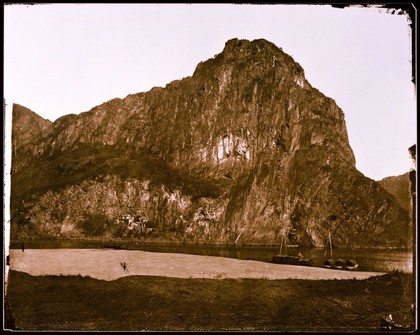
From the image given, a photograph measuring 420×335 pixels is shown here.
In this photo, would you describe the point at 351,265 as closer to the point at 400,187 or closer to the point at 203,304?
the point at 400,187

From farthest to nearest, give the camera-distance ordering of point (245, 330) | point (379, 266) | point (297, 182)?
point (297, 182), point (379, 266), point (245, 330)

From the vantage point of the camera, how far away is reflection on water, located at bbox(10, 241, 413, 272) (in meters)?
15.3

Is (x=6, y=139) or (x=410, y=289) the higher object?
(x=6, y=139)

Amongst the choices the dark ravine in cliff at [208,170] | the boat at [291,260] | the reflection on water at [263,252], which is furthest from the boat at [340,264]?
the dark ravine in cliff at [208,170]

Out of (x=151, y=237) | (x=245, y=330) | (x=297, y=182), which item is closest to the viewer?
(x=245, y=330)

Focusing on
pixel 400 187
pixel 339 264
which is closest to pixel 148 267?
pixel 339 264

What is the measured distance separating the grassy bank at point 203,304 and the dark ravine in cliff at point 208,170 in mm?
2151

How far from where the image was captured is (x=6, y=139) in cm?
1381

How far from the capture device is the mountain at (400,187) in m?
14.2

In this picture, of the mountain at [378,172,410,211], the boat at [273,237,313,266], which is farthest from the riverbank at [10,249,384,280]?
the mountain at [378,172,410,211]

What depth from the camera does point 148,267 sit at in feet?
54.2

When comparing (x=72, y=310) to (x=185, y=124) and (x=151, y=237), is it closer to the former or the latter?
(x=151, y=237)

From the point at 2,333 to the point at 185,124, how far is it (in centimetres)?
2811

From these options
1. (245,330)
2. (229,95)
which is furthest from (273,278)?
(229,95)
